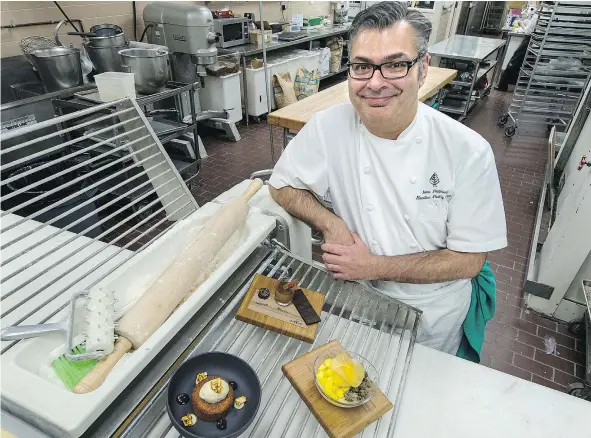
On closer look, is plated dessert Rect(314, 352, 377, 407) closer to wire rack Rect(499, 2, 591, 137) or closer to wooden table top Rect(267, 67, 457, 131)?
wooden table top Rect(267, 67, 457, 131)

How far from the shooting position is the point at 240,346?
3.04 ft

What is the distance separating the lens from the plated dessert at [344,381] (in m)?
0.79

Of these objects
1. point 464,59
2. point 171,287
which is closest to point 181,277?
point 171,287

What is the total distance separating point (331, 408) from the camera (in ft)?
2.56

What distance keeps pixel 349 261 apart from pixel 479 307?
55cm

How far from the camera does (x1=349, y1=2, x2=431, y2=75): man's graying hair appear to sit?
112 centimetres

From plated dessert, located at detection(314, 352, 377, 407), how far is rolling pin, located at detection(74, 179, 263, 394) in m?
0.34

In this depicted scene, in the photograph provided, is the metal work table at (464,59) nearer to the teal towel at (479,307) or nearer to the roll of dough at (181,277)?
the teal towel at (479,307)

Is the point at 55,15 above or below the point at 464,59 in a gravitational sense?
above

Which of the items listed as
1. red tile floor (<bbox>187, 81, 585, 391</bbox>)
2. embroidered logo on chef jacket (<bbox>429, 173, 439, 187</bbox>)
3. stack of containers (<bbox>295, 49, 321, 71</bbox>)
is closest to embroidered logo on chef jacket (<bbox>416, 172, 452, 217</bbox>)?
embroidered logo on chef jacket (<bbox>429, 173, 439, 187</bbox>)

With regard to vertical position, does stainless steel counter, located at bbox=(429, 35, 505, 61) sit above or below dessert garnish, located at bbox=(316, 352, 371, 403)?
below

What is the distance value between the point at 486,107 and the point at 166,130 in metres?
5.39

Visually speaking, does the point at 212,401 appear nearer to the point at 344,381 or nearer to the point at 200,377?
the point at 200,377

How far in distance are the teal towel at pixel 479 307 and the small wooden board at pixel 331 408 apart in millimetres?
753
